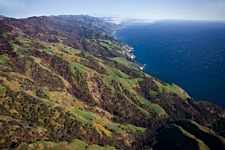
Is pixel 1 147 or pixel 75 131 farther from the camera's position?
pixel 75 131

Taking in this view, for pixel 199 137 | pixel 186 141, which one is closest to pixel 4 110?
pixel 186 141

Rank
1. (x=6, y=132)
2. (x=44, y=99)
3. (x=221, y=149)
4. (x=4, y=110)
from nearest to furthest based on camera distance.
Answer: (x=6, y=132) → (x=4, y=110) → (x=221, y=149) → (x=44, y=99)

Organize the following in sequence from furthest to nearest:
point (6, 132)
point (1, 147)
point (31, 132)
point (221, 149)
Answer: point (221, 149) → point (31, 132) → point (6, 132) → point (1, 147)

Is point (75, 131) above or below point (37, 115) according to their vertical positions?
below

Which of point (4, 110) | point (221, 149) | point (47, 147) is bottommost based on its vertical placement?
point (221, 149)

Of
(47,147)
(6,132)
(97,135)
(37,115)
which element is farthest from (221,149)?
(6,132)

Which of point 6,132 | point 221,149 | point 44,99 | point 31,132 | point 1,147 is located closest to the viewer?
point 1,147

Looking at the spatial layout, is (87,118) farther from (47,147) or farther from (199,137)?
(199,137)

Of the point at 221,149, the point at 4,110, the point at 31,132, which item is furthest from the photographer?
the point at 221,149

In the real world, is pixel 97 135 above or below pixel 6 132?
below

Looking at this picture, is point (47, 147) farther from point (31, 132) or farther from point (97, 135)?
point (97, 135)
